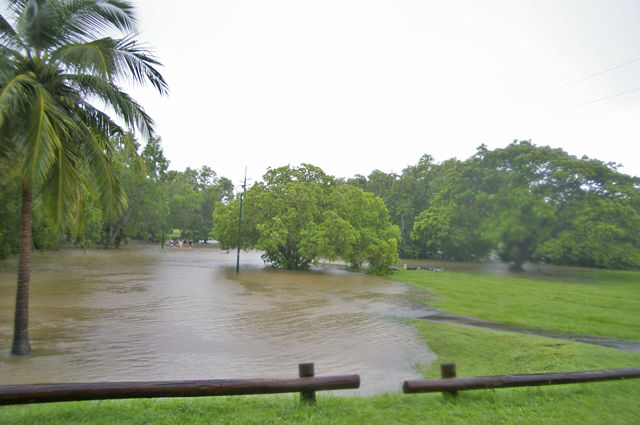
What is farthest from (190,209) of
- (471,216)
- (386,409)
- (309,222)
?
(386,409)

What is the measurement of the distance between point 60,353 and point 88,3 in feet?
28.0

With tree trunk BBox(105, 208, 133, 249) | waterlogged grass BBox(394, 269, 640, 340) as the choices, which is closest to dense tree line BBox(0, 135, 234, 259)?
tree trunk BBox(105, 208, 133, 249)

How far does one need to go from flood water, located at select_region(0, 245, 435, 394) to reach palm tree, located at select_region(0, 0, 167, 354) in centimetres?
191

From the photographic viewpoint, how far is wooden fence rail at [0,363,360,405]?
13.0 feet

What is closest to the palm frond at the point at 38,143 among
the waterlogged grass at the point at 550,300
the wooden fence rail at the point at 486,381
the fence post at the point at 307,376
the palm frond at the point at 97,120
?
the palm frond at the point at 97,120

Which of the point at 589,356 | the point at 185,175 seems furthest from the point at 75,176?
the point at 185,175

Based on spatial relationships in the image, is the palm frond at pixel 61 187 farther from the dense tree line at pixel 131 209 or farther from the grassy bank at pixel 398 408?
the grassy bank at pixel 398 408

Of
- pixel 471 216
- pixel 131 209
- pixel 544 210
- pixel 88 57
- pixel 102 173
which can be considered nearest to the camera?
pixel 88 57

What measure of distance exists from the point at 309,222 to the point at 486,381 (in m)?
26.0

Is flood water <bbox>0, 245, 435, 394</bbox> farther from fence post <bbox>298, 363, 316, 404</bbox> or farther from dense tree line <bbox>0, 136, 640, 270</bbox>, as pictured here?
dense tree line <bbox>0, 136, 640, 270</bbox>

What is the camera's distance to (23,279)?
8.45 meters

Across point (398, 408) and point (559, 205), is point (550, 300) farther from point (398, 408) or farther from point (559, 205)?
point (398, 408)

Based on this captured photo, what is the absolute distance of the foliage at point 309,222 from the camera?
30.3 m

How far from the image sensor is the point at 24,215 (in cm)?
848
